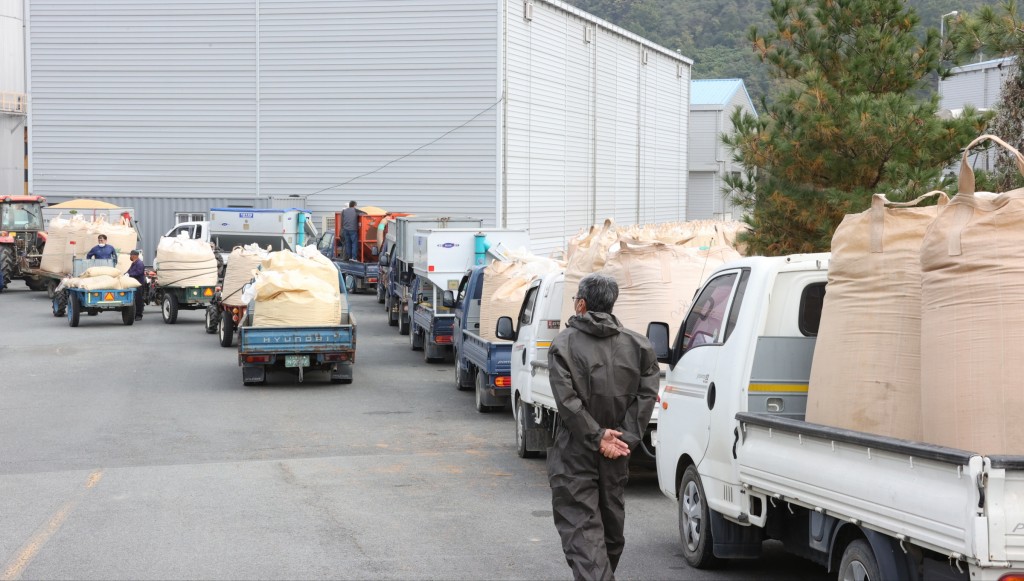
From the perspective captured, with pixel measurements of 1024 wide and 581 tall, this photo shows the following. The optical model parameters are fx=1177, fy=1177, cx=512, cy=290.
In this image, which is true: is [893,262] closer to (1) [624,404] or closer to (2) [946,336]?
(2) [946,336]

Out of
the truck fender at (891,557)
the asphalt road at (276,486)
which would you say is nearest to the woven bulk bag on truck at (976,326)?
the truck fender at (891,557)

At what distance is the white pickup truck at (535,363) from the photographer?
38.7 ft

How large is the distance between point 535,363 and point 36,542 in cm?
512

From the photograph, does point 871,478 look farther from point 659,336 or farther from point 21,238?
point 21,238

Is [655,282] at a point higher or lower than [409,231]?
lower

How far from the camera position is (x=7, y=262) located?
38156 millimetres

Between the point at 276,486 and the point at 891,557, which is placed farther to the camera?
the point at 276,486

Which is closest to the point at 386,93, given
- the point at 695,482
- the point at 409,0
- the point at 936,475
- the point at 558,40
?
the point at 409,0

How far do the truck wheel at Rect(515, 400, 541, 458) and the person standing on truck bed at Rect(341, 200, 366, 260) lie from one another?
76.5 ft

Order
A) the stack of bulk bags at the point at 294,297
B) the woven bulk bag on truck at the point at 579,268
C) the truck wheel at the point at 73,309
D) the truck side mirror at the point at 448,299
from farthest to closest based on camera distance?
the truck wheel at the point at 73,309 < the truck side mirror at the point at 448,299 < the stack of bulk bags at the point at 294,297 < the woven bulk bag on truck at the point at 579,268

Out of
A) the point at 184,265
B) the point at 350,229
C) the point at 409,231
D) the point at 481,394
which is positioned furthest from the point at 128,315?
the point at 481,394

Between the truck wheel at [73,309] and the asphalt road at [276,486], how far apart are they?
6.88 m

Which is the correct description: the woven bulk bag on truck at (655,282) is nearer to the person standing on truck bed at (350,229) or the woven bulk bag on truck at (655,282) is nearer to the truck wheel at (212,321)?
the truck wheel at (212,321)

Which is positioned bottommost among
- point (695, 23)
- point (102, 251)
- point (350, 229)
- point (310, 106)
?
point (102, 251)
